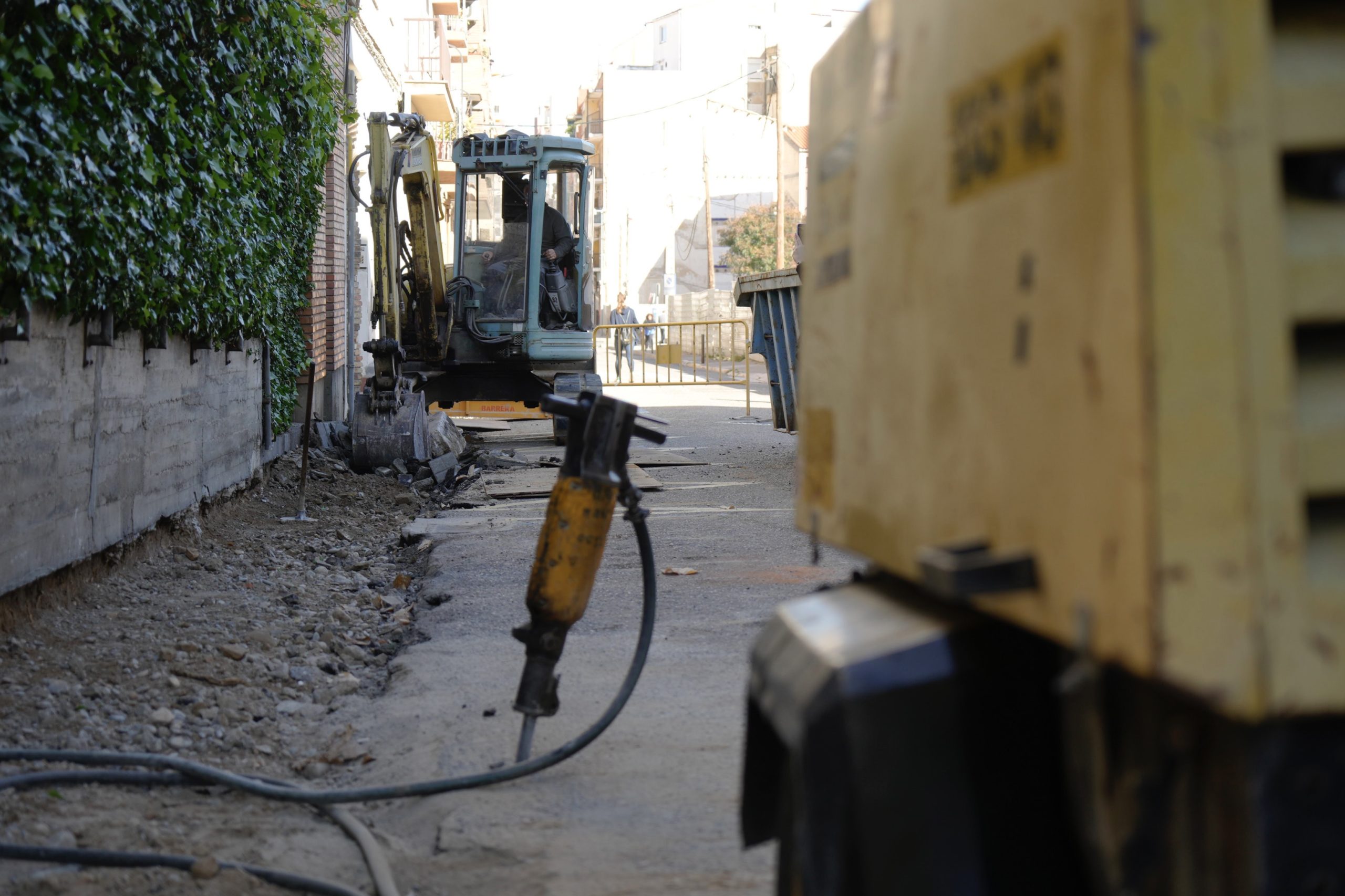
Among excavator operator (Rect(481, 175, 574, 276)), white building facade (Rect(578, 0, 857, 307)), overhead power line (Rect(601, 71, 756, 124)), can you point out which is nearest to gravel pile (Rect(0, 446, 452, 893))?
excavator operator (Rect(481, 175, 574, 276))

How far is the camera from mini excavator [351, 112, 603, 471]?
42.5ft

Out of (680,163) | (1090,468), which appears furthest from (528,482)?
(680,163)

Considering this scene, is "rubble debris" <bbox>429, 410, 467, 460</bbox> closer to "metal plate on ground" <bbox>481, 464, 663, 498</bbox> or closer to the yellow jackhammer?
"metal plate on ground" <bbox>481, 464, 663, 498</bbox>

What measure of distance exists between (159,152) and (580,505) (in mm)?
4030

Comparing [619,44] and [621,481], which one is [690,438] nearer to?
[621,481]

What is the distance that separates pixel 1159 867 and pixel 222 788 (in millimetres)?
3275

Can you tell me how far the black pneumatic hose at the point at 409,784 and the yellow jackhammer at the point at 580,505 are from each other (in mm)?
155

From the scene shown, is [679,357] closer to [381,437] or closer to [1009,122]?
[381,437]

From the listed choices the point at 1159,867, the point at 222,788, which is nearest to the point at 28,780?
the point at 222,788

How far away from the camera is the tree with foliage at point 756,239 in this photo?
5238 centimetres

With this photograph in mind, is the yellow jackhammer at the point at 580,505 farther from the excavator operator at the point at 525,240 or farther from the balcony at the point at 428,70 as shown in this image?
the balcony at the point at 428,70

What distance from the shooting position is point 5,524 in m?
5.05

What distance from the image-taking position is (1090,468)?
1291mm

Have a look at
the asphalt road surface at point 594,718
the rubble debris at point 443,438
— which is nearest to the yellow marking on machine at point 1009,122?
the asphalt road surface at point 594,718
